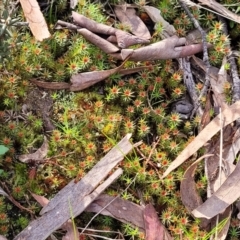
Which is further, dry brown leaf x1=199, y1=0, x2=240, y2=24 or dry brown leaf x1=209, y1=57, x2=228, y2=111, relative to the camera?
dry brown leaf x1=199, y1=0, x2=240, y2=24

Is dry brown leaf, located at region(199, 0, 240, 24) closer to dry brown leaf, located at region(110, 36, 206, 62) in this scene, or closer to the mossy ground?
the mossy ground

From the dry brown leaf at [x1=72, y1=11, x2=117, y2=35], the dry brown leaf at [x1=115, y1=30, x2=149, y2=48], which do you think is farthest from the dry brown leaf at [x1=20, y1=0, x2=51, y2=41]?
the dry brown leaf at [x1=115, y1=30, x2=149, y2=48]

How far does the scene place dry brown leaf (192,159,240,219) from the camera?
10.2ft

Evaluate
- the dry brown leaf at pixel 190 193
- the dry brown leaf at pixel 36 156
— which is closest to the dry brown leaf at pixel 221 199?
the dry brown leaf at pixel 190 193

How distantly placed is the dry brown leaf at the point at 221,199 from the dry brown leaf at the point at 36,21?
1534 mm

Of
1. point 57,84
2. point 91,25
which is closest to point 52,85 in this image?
point 57,84

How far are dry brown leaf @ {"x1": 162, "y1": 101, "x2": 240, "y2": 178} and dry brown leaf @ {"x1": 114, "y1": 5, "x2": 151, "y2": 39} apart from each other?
30.0 inches

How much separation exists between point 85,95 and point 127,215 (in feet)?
2.80

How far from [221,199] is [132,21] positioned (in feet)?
4.61

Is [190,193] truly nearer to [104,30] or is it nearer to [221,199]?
[221,199]

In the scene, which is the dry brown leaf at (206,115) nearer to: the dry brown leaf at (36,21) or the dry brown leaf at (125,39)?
the dry brown leaf at (125,39)

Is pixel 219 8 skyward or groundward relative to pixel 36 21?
groundward

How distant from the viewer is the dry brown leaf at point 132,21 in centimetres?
348

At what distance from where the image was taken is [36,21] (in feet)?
10.9
